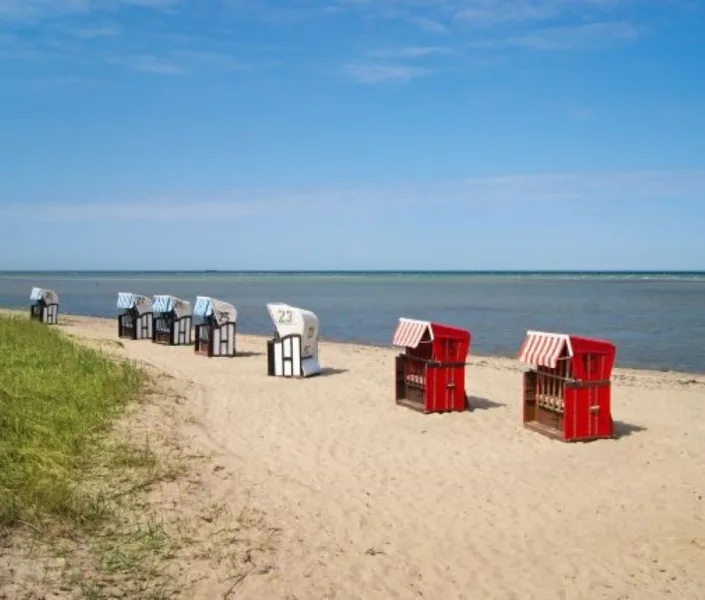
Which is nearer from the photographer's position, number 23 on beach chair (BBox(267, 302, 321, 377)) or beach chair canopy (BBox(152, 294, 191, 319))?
number 23 on beach chair (BBox(267, 302, 321, 377))

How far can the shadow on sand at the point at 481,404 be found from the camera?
13.2 metres

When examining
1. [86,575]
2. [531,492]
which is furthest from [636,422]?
[86,575]

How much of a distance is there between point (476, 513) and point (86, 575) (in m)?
3.99

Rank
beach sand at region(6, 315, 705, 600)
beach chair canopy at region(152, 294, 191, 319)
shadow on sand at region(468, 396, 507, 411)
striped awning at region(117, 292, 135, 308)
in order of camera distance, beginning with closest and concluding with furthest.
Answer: beach sand at region(6, 315, 705, 600) < shadow on sand at region(468, 396, 507, 411) < beach chair canopy at region(152, 294, 191, 319) < striped awning at region(117, 292, 135, 308)

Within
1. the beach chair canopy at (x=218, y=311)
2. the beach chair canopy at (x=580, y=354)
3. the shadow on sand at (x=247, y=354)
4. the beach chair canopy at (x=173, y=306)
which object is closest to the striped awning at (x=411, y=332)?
the beach chair canopy at (x=580, y=354)

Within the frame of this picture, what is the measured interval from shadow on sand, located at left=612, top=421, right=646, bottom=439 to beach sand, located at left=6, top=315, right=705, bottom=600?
74 mm

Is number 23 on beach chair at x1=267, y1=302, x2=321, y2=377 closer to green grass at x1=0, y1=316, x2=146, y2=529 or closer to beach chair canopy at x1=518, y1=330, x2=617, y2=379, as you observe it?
green grass at x1=0, y1=316, x2=146, y2=529

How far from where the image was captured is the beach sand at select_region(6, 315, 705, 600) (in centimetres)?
590

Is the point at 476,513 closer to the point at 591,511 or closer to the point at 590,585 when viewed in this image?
the point at 591,511

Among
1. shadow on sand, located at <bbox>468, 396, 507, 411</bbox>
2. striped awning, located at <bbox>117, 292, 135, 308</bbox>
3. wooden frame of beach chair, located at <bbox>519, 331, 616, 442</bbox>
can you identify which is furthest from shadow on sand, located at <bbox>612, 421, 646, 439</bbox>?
striped awning, located at <bbox>117, 292, 135, 308</bbox>

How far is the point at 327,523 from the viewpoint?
6934 millimetres

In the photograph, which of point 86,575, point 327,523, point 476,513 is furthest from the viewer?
point 476,513

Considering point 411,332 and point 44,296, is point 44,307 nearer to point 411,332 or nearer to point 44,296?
point 44,296

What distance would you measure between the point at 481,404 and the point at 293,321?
195 inches
